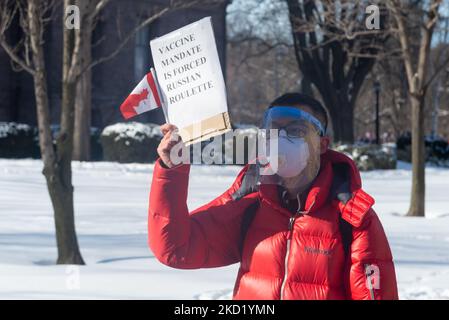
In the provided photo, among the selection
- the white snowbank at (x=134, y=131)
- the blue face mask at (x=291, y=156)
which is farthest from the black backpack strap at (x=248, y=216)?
the white snowbank at (x=134, y=131)

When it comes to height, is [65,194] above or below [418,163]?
above

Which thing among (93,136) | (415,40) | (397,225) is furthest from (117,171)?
(415,40)

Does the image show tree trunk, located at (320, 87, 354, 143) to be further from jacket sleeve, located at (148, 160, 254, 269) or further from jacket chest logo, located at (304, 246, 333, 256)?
jacket chest logo, located at (304, 246, 333, 256)

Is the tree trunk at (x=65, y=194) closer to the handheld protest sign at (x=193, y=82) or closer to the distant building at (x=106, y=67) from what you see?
the handheld protest sign at (x=193, y=82)

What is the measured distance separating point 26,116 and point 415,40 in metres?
13.9

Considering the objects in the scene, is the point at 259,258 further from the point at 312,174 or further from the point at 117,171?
the point at 117,171

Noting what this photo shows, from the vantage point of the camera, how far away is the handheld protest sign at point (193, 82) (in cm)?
275

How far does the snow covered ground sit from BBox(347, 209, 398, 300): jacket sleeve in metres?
4.60

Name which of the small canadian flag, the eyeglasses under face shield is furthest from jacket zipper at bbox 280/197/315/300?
the small canadian flag

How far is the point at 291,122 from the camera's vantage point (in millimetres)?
3020

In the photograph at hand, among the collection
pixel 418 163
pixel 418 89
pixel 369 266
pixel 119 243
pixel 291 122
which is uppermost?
pixel 418 89

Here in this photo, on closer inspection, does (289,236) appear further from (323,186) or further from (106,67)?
(106,67)

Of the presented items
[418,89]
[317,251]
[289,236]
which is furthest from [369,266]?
[418,89]

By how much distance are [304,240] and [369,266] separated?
231mm
